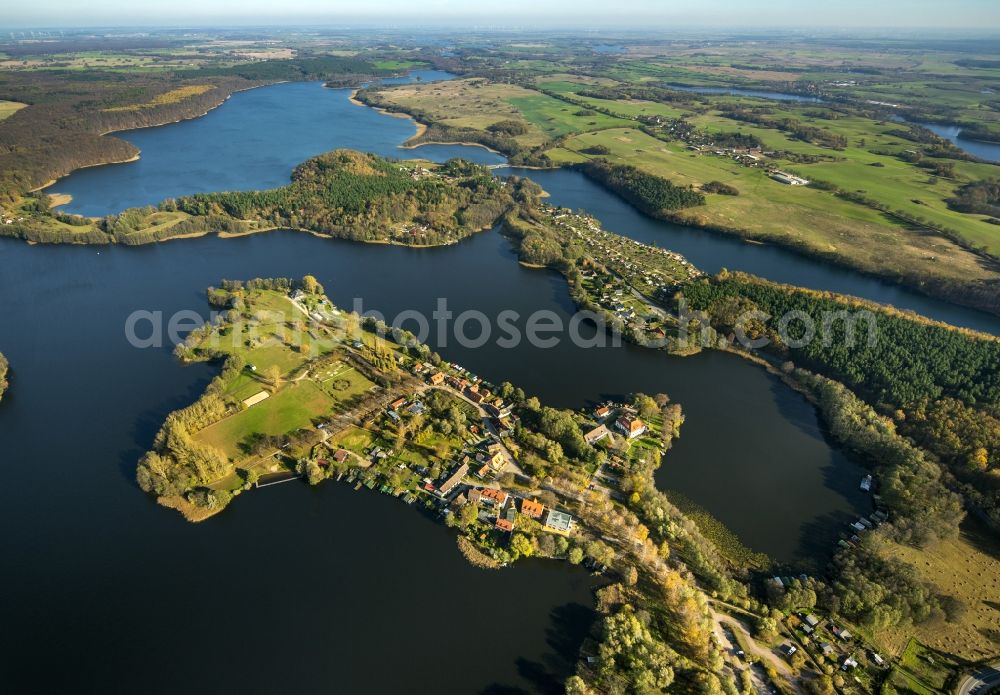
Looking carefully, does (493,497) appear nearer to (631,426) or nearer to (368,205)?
(631,426)

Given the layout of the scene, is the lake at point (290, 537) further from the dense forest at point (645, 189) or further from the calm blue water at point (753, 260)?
the dense forest at point (645, 189)

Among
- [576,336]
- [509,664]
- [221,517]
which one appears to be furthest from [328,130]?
[509,664]

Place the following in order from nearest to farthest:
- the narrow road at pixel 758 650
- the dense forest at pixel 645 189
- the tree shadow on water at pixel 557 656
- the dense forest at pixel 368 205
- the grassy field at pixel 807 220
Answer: the narrow road at pixel 758 650, the tree shadow on water at pixel 557 656, the grassy field at pixel 807 220, the dense forest at pixel 368 205, the dense forest at pixel 645 189

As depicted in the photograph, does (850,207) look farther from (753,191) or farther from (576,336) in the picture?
(576,336)

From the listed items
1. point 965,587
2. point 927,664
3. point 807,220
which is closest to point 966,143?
point 807,220

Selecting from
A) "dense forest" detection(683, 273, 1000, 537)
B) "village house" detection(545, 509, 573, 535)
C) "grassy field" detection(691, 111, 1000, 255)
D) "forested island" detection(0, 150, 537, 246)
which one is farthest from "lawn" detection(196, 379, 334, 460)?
"grassy field" detection(691, 111, 1000, 255)

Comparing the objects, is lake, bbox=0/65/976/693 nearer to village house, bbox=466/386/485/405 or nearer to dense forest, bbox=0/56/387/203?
village house, bbox=466/386/485/405

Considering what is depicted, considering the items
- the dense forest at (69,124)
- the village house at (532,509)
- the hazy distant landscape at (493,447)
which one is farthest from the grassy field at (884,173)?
the dense forest at (69,124)
